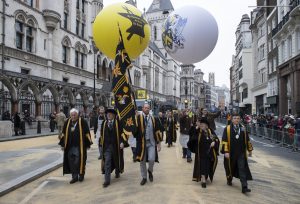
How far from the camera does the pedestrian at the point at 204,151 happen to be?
7309 mm

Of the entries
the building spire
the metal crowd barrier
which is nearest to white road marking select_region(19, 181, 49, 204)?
the metal crowd barrier

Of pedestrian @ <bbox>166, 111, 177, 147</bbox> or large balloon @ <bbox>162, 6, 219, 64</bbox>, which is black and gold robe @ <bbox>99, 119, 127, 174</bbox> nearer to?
large balloon @ <bbox>162, 6, 219, 64</bbox>

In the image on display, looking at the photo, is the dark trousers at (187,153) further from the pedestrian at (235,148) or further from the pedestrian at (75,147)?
the pedestrian at (75,147)

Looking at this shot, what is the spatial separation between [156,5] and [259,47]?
59.8m

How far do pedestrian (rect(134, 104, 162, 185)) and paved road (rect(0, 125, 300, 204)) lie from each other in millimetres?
521

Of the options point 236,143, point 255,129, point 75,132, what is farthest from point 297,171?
point 255,129

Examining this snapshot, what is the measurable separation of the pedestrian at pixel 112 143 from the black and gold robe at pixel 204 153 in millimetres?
1637

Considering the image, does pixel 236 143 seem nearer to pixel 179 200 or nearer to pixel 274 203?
pixel 274 203

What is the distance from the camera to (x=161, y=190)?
679 cm

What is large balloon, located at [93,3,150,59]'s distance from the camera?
8172 mm

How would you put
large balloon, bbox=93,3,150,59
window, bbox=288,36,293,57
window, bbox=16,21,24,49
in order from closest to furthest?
large balloon, bbox=93,3,150,59, window, bbox=288,36,293,57, window, bbox=16,21,24,49

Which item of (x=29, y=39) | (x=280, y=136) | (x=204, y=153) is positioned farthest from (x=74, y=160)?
(x=29, y=39)

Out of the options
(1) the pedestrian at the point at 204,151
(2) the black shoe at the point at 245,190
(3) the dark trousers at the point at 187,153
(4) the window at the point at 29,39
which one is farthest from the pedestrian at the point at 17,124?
(2) the black shoe at the point at 245,190

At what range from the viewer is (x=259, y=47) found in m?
43.3
